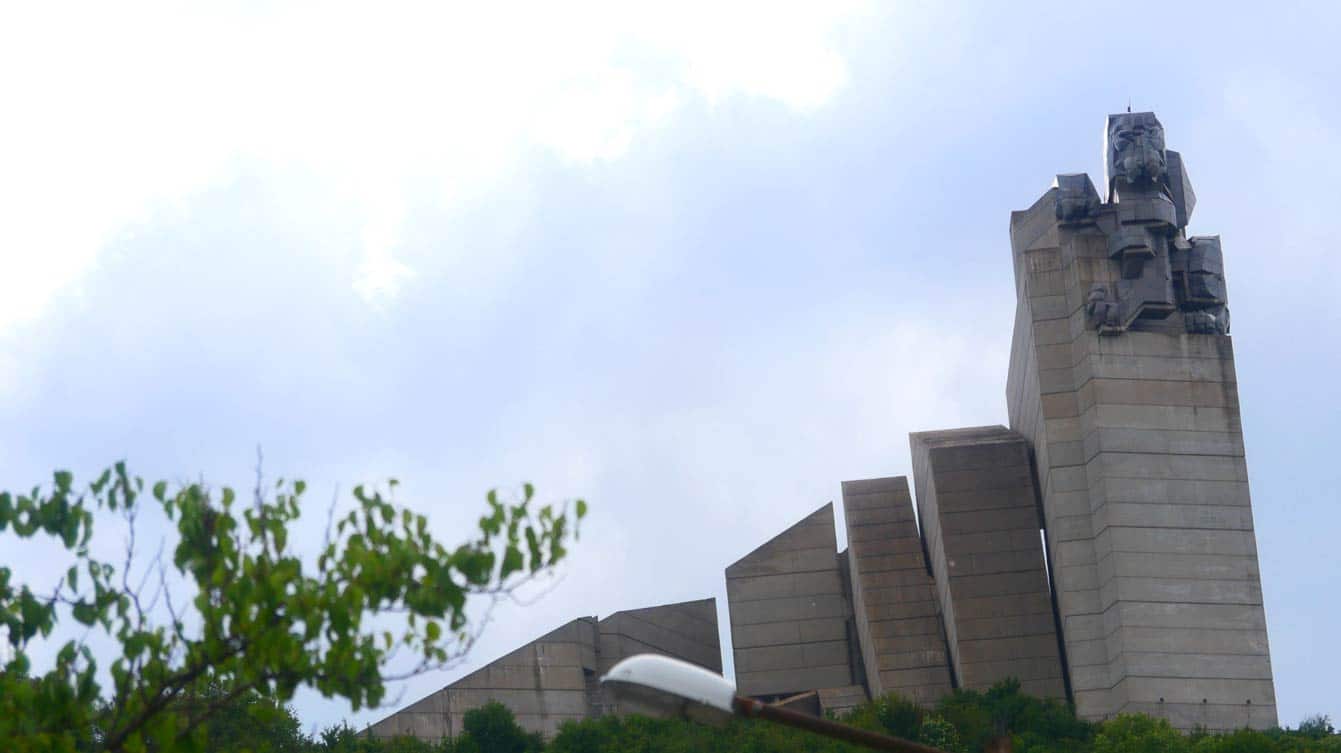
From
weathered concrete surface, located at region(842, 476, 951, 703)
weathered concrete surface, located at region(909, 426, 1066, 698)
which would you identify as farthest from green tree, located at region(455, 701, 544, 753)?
weathered concrete surface, located at region(909, 426, 1066, 698)

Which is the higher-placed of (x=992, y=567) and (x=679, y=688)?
(x=992, y=567)

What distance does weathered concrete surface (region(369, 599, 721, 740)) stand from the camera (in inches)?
1724

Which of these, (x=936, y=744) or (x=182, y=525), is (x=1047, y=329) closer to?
(x=936, y=744)

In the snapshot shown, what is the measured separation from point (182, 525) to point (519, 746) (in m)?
30.5

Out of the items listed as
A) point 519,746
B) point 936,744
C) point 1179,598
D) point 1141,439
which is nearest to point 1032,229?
point 1141,439

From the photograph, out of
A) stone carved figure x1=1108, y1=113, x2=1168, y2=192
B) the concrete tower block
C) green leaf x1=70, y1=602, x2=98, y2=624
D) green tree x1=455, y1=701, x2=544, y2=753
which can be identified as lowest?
green leaf x1=70, y1=602, x2=98, y2=624

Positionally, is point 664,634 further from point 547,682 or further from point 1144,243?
point 1144,243

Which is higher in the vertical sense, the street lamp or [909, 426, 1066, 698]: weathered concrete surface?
[909, 426, 1066, 698]: weathered concrete surface

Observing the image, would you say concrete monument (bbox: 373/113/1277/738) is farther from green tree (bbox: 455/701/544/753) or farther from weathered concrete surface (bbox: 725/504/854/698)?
green tree (bbox: 455/701/544/753)

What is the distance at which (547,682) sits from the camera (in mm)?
44469

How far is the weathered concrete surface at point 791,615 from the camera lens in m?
45.6

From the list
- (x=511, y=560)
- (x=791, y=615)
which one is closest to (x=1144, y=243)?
(x=791, y=615)

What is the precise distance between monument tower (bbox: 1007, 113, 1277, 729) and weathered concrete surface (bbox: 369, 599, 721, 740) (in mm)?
10249

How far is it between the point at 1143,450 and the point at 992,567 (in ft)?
13.6
